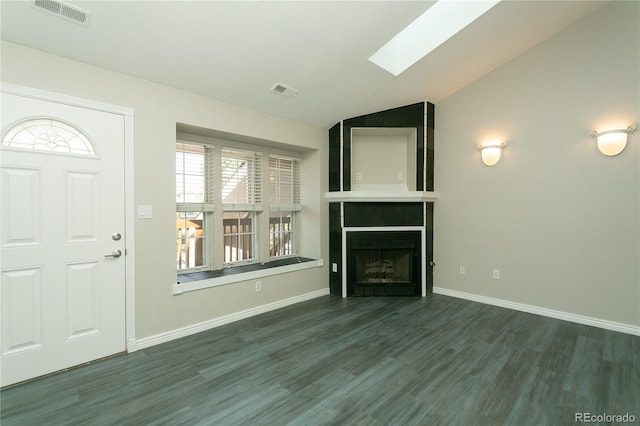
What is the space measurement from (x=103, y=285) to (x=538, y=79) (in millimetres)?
4960

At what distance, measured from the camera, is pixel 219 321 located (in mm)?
3029

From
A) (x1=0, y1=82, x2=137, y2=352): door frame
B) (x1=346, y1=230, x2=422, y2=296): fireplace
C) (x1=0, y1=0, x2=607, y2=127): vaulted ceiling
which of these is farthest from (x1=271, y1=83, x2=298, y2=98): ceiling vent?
(x1=346, y1=230, x2=422, y2=296): fireplace

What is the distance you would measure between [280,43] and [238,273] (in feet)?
7.70

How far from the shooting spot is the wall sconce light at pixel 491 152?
362cm

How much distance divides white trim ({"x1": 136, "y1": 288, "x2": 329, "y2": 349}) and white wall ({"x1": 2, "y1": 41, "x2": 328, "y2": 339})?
4 centimetres

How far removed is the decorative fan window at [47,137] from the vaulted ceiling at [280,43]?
1.73ft

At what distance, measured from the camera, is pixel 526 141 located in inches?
136

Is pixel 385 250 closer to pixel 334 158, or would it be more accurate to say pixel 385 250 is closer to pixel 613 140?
pixel 334 158

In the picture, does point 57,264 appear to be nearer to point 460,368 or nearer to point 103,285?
point 103,285

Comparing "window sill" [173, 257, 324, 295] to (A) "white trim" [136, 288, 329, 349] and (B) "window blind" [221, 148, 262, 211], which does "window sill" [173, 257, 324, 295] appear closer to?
(A) "white trim" [136, 288, 329, 349]

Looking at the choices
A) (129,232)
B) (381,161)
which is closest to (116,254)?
(129,232)

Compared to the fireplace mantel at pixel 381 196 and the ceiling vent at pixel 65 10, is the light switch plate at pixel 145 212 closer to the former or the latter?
the ceiling vent at pixel 65 10

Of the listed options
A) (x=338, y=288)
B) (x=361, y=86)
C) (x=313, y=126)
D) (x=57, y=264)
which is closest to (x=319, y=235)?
(x=338, y=288)

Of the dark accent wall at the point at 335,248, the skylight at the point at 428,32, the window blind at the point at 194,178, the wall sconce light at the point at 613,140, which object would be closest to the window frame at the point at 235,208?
the window blind at the point at 194,178
